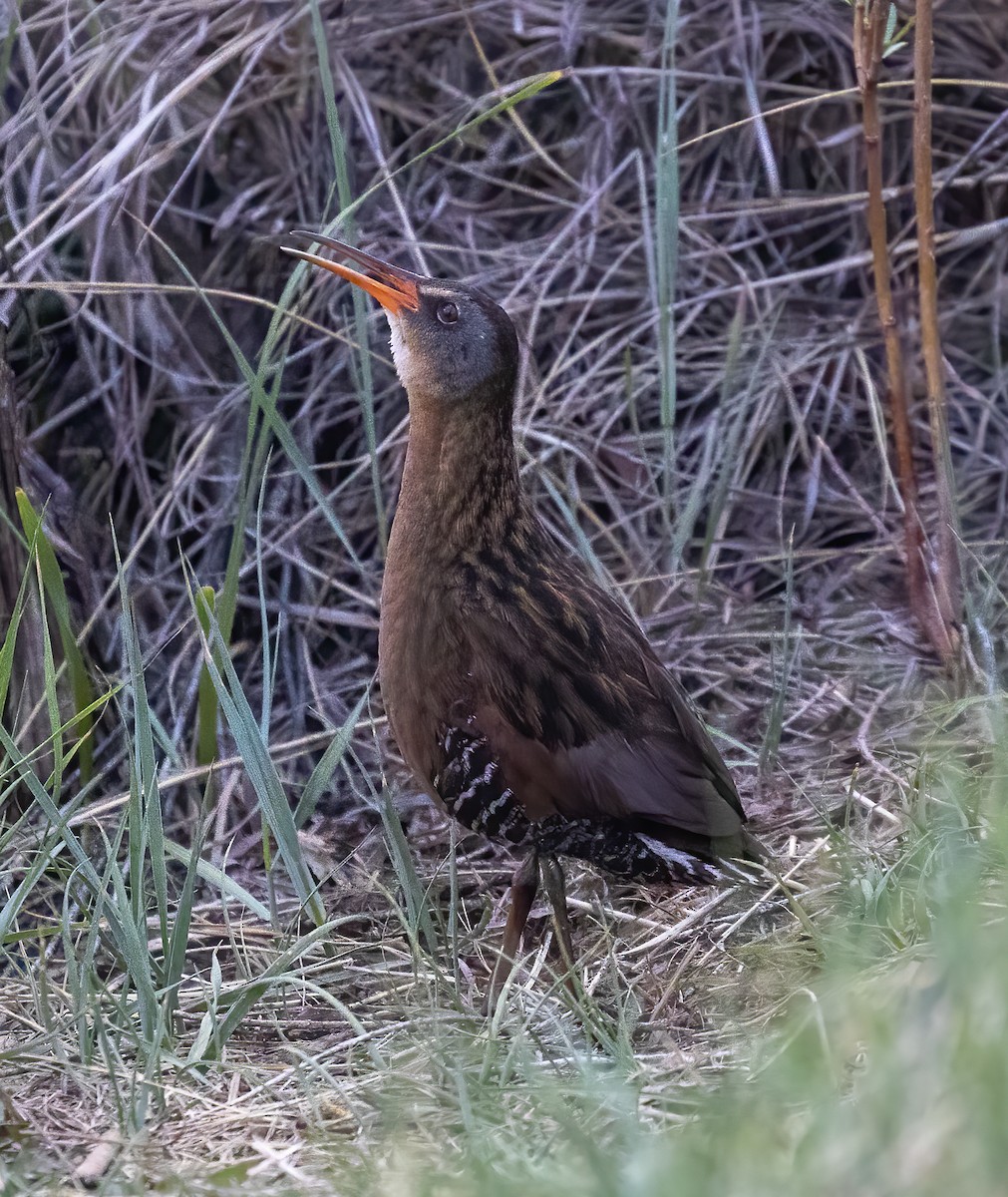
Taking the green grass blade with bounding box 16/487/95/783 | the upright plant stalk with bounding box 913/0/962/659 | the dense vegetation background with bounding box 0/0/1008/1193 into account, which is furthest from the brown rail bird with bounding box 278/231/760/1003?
the upright plant stalk with bounding box 913/0/962/659

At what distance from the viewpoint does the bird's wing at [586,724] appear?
9.49 ft

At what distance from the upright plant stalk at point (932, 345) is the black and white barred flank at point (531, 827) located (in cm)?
112

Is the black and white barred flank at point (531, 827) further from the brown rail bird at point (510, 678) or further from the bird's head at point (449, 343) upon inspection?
the bird's head at point (449, 343)

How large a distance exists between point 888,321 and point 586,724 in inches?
53.2

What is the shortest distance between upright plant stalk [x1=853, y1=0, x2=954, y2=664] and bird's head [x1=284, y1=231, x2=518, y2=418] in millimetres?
938

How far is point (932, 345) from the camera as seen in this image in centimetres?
360

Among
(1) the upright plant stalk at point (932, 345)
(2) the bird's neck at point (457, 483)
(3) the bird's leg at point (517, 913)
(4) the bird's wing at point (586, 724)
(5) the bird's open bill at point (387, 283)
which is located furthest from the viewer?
(1) the upright plant stalk at point (932, 345)

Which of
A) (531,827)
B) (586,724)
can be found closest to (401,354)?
(586,724)

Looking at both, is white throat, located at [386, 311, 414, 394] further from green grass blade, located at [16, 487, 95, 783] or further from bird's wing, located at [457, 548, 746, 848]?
green grass blade, located at [16, 487, 95, 783]

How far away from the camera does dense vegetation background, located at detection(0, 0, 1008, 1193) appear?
3098 millimetres

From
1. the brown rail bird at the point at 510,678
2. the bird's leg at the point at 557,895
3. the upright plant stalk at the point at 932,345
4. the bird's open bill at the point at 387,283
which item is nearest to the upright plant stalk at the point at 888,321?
the upright plant stalk at the point at 932,345

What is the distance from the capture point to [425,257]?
463 centimetres

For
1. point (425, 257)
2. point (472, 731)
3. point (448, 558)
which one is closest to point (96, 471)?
point (425, 257)

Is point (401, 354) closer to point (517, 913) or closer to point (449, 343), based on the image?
point (449, 343)
